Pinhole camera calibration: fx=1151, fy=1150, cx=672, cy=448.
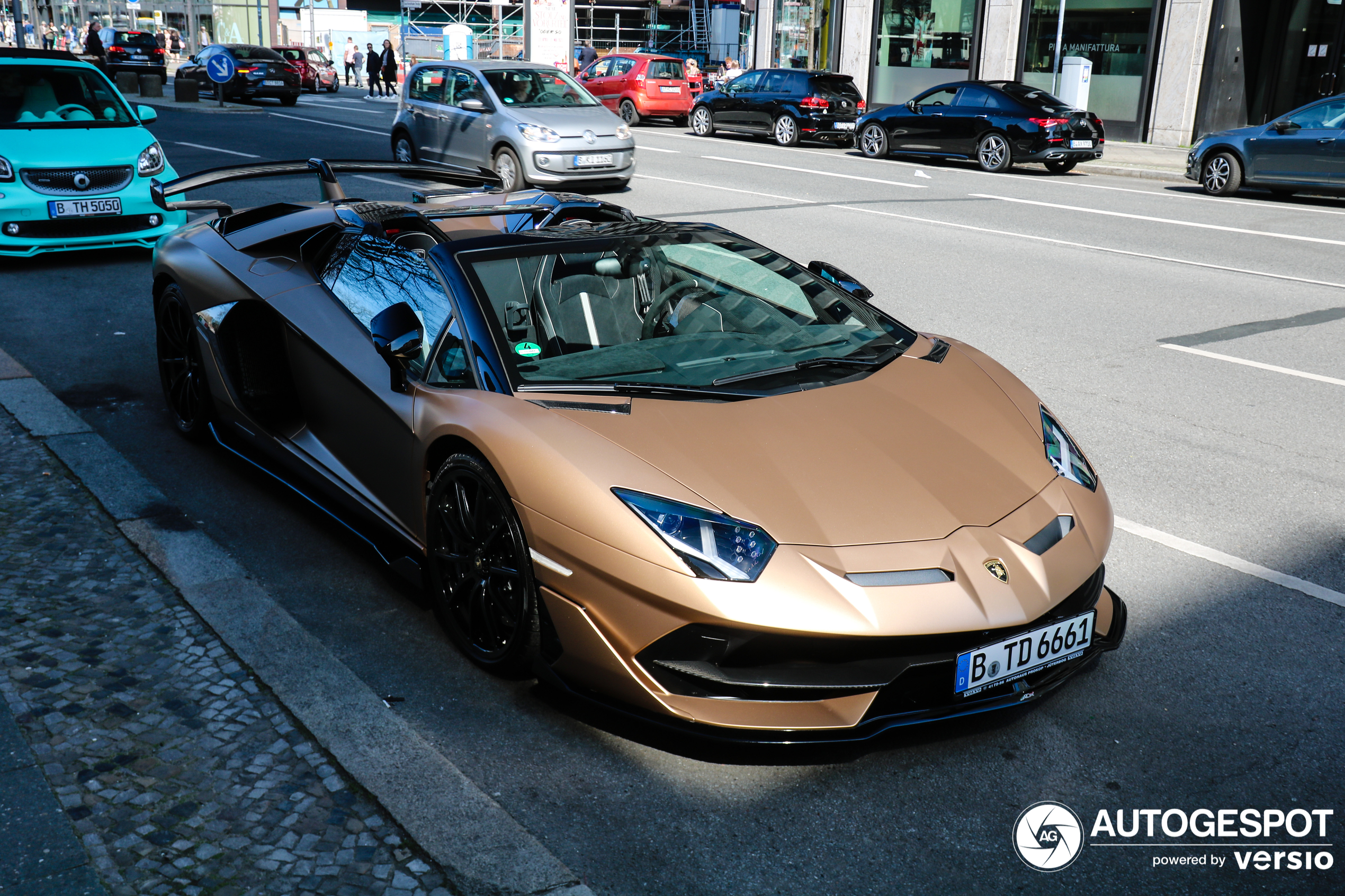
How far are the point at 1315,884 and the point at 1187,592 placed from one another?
159 centimetres

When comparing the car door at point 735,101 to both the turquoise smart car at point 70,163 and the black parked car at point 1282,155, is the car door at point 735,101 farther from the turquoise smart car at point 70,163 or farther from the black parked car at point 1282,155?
the turquoise smart car at point 70,163

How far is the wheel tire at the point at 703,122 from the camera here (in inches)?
1018

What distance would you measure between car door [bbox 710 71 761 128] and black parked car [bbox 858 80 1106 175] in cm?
436

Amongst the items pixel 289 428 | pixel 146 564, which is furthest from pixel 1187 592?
pixel 146 564

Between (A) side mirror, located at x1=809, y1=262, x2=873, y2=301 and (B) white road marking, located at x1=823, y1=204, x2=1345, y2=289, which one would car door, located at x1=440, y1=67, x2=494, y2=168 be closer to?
(B) white road marking, located at x1=823, y1=204, x2=1345, y2=289

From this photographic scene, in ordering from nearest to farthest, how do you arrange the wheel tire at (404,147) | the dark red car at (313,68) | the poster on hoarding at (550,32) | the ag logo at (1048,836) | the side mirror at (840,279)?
1. the ag logo at (1048,836)
2. the side mirror at (840,279)
3. the wheel tire at (404,147)
4. the poster on hoarding at (550,32)
5. the dark red car at (313,68)

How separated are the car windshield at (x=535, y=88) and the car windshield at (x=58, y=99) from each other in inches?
225

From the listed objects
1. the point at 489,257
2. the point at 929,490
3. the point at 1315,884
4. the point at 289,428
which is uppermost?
the point at 489,257

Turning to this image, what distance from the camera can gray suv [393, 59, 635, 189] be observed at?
14688 millimetres

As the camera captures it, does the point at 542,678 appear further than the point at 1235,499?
No

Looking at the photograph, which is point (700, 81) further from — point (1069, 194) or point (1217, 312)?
point (1217, 312)

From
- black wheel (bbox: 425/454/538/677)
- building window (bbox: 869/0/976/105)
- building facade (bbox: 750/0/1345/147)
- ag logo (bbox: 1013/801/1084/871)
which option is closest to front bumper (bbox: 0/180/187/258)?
black wheel (bbox: 425/454/538/677)

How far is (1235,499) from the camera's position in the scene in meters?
5.02

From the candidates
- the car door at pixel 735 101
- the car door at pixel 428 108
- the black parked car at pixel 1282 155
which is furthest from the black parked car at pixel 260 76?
the black parked car at pixel 1282 155
